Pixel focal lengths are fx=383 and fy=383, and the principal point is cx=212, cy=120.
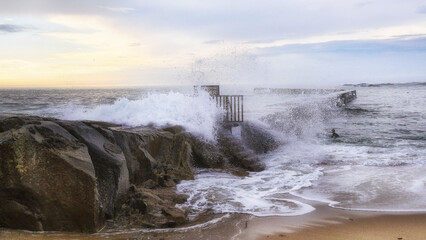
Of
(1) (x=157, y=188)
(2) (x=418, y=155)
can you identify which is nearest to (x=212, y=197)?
(1) (x=157, y=188)

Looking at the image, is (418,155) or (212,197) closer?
(212,197)

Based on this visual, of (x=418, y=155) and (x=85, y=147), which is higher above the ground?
(x=85, y=147)

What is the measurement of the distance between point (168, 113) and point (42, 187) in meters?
7.68

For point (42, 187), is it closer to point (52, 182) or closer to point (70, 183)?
point (52, 182)

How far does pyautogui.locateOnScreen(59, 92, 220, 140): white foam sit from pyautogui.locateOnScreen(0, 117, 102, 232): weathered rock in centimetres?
611

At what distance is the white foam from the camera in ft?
40.8

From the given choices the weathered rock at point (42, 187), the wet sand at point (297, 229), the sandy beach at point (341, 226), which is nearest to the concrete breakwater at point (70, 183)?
the weathered rock at point (42, 187)

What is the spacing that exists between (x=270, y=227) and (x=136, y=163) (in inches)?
142

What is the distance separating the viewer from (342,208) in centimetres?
741

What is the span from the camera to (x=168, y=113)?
520 inches

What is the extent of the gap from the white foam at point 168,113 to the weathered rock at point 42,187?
6.11 m

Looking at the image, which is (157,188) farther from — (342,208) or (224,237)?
(342,208)

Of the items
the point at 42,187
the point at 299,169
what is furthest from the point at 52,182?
the point at 299,169

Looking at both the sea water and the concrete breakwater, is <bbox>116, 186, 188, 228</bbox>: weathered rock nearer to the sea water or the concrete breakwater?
the concrete breakwater
